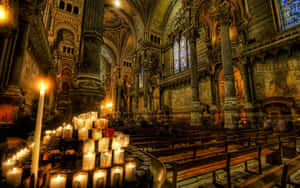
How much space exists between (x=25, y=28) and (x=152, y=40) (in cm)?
1213

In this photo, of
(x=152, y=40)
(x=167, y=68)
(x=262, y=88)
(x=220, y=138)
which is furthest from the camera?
(x=167, y=68)

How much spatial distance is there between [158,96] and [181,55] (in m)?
5.81

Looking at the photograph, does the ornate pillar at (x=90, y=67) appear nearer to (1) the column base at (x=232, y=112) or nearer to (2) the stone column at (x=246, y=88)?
(1) the column base at (x=232, y=112)

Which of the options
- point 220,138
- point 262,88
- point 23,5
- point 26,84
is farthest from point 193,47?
point 26,84

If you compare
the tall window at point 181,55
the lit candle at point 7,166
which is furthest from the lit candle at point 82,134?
the tall window at point 181,55

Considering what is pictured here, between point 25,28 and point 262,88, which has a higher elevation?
point 25,28

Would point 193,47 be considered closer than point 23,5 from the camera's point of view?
No

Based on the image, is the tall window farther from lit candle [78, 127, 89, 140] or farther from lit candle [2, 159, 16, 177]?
lit candle [2, 159, 16, 177]

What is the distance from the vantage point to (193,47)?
395 inches

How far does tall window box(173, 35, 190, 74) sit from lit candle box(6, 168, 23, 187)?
15.3 metres

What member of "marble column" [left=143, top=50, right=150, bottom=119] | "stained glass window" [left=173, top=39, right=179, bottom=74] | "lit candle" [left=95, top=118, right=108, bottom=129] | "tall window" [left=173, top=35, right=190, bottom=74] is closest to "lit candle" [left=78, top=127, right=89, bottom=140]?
"lit candle" [left=95, top=118, right=108, bottom=129]

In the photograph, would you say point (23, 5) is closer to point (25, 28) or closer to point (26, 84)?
point (25, 28)

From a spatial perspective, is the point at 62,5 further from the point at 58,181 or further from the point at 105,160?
the point at 58,181

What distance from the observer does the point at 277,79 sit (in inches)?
343
